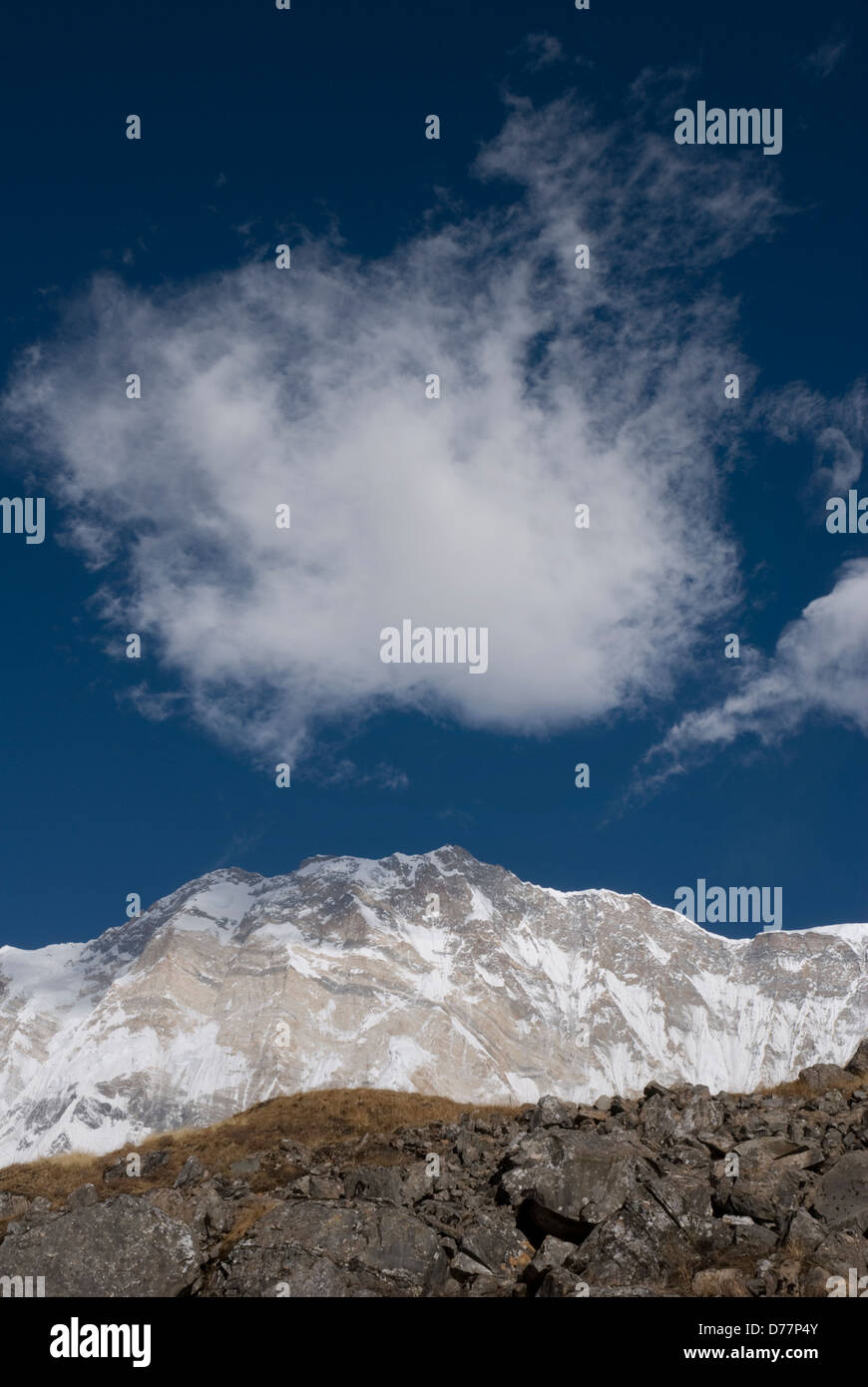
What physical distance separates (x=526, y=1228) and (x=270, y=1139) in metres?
18.9

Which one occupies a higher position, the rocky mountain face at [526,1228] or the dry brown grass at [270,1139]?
the rocky mountain face at [526,1228]

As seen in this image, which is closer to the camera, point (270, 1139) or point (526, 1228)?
point (526, 1228)

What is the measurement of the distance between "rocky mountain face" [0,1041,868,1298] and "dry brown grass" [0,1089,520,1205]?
6218mm

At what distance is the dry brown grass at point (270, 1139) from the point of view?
30828 millimetres

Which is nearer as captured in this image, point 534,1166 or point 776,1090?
point 534,1166

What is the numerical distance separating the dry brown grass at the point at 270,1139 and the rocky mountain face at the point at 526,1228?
6218mm

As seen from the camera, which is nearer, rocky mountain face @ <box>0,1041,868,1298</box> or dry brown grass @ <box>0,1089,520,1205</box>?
rocky mountain face @ <box>0,1041,868,1298</box>

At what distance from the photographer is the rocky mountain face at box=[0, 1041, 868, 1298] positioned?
16.8 meters

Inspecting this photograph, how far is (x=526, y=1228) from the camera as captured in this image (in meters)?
19.8

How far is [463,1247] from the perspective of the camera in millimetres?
18688
